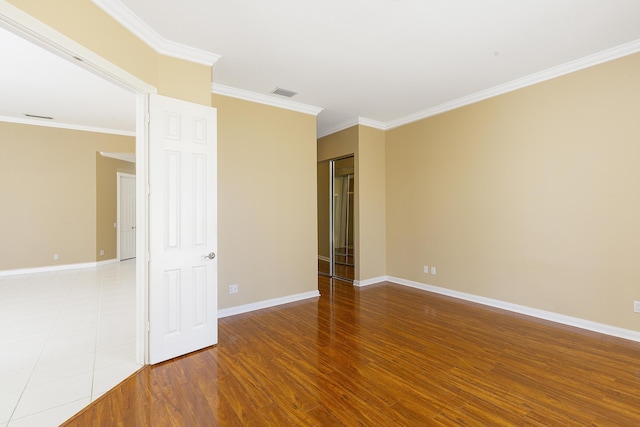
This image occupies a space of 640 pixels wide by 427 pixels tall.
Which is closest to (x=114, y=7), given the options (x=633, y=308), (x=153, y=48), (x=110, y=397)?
(x=153, y=48)

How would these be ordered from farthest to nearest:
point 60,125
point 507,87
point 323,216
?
point 323,216 → point 60,125 → point 507,87

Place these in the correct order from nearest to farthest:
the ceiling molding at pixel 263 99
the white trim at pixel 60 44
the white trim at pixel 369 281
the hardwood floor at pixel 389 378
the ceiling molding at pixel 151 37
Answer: the white trim at pixel 60 44 < the hardwood floor at pixel 389 378 < the ceiling molding at pixel 151 37 < the ceiling molding at pixel 263 99 < the white trim at pixel 369 281

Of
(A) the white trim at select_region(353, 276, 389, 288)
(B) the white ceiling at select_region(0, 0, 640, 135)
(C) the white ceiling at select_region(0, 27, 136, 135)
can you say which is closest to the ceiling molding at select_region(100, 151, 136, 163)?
(C) the white ceiling at select_region(0, 27, 136, 135)

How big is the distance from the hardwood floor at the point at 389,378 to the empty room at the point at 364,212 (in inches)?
0.8

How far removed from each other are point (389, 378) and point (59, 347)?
327 cm

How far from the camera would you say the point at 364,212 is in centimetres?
553

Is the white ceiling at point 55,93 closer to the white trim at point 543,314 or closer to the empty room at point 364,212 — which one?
the empty room at point 364,212

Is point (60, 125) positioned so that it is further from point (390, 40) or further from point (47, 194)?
point (390, 40)

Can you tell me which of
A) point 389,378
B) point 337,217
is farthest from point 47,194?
point 389,378

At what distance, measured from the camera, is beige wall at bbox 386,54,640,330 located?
3.18 meters

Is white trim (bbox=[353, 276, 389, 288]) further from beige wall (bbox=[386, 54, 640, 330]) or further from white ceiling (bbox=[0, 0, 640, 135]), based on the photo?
white ceiling (bbox=[0, 0, 640, 135])

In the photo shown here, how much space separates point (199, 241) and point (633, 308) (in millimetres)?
4546

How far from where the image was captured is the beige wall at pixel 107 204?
720 centimetres

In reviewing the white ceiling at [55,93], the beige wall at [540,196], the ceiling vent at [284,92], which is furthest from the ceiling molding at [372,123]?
the white ceiling at [55,93]
